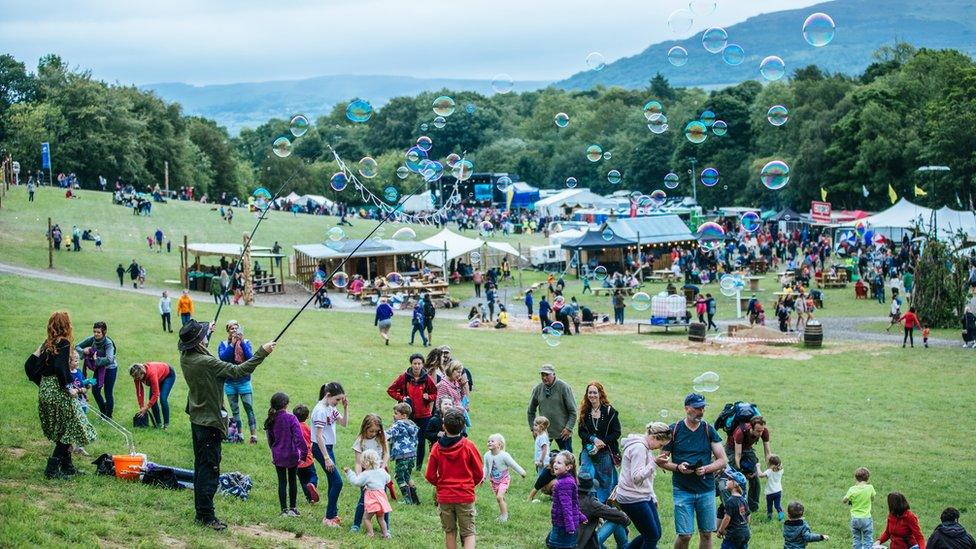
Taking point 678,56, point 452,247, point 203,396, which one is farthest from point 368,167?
point 452,247

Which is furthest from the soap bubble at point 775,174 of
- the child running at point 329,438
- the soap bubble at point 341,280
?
the soap bubble at point 341,280

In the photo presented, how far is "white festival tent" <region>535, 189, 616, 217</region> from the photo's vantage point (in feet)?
280

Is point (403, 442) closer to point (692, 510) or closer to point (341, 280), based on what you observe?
point (692, 510)

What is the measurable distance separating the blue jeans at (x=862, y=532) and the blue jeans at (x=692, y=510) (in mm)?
2444

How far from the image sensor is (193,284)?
4444cm

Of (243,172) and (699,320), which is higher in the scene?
(243,172)

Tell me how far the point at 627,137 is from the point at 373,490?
10217 cm

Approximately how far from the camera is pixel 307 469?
11453 mm

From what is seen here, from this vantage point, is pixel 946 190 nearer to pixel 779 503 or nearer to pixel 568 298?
pixel 568 298

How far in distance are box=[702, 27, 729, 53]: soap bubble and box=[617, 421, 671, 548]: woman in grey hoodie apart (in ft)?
42.2

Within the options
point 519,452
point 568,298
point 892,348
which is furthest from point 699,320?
point 519,452

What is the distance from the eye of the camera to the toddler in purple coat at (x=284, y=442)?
10617mm

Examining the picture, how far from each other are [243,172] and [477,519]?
120499mm

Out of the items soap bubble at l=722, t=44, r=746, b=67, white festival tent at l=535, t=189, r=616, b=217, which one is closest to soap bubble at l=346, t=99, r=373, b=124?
soap bubble at l=722, t=44, r=746, b=67
